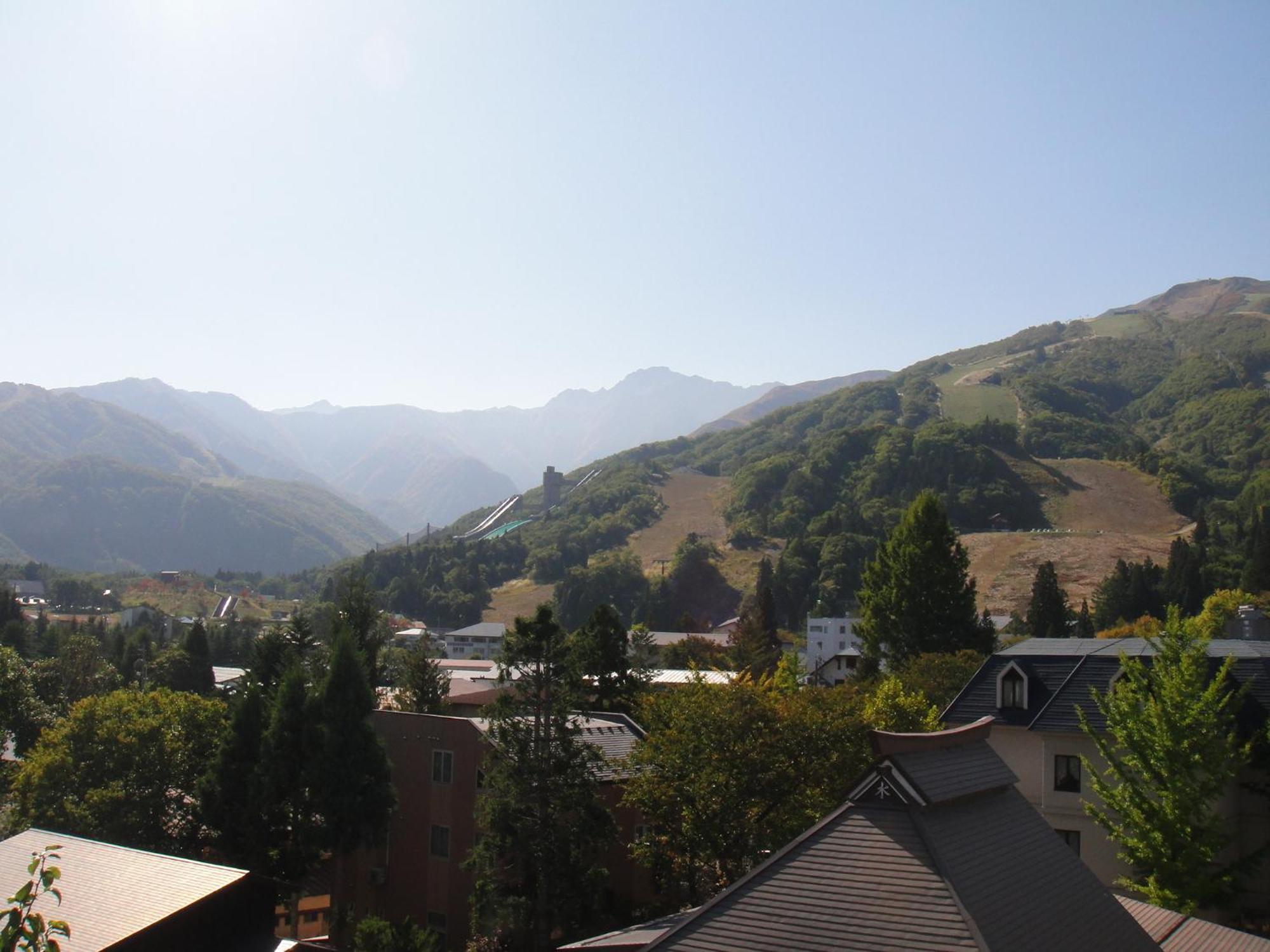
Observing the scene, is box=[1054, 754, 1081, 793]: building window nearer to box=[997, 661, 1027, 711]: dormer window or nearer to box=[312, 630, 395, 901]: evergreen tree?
box=[997, 661, 1027, 711]: dormer window

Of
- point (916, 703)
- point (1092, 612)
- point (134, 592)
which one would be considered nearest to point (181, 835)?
A: point (916, 703)

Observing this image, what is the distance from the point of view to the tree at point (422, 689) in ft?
134

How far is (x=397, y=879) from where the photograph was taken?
30.8 metres

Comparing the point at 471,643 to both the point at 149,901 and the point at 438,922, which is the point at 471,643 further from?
the point at 149,901

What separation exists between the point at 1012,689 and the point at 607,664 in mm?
16669

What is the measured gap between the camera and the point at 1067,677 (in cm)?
2816

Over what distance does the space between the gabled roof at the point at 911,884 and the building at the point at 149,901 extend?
43.6 feet

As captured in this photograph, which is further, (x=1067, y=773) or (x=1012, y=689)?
(x=1012, y=689)

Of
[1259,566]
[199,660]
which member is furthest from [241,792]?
[1259,566]

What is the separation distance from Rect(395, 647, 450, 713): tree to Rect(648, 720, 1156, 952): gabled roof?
3029cm

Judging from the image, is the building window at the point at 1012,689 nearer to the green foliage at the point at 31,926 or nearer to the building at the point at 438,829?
the building at the point at 438,829

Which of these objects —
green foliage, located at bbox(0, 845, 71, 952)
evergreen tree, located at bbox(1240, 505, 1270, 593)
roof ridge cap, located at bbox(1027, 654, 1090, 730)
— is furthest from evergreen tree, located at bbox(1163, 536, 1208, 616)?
green foliage, located at bbox(0, 845, 71, 952)

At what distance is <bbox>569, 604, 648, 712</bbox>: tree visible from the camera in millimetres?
38781

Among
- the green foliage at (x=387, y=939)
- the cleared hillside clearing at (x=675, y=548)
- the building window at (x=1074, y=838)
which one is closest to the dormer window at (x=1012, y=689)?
the building window at (x=1074, y=838)
